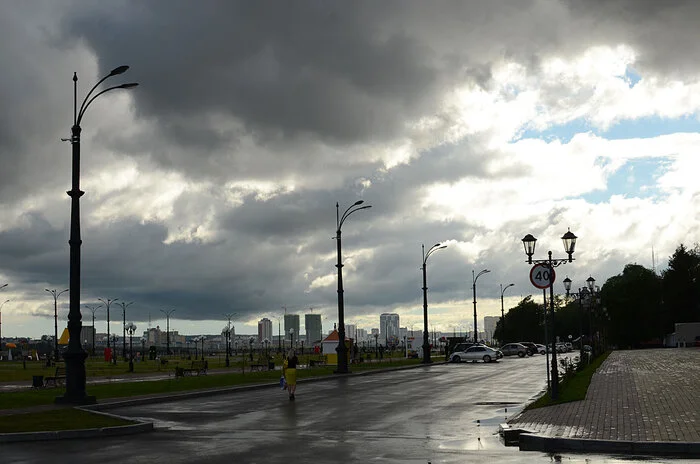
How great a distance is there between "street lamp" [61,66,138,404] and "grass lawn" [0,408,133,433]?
2885 millimetres

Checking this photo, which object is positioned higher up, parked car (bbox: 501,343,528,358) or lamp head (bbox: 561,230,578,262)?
lamp head (bbox: 561,230,578,262)

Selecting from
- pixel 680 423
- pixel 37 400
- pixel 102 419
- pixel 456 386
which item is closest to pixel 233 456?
pixel 102 419

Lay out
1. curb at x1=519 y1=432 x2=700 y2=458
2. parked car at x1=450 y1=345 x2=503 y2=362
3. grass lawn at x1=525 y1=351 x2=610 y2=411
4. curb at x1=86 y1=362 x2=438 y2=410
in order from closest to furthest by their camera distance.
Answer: curb at x1=519 y1=432 x2=700 y2=458
grass lawn at x1=525 y1=351 x2=610 y2=411
curb at x1=86 y1=362 x2=438 y2=410
parked car at x1=450 y1=345 x2=503 y2=362

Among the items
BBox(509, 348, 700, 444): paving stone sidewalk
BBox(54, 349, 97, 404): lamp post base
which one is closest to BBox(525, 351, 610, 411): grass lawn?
BBox(509, 348, 700, 444): paving stone sidewalk

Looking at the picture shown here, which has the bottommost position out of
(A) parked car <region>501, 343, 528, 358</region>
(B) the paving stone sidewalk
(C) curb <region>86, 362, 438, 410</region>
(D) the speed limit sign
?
(A) parked car <region>501, 343, 528, 358</region>

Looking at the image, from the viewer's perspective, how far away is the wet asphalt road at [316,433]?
1362cm

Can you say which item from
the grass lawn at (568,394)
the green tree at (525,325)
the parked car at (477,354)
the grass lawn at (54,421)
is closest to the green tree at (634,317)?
the green tree at (525,325)

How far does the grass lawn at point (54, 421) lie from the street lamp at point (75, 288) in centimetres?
289

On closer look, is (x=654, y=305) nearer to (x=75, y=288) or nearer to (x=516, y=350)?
(x=516, y=350)

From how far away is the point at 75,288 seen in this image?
25328 mm

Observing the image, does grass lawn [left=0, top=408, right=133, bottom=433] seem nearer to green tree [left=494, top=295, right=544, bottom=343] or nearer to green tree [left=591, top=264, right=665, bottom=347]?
green tree [left=591, top=264, right=665, bottom=347]

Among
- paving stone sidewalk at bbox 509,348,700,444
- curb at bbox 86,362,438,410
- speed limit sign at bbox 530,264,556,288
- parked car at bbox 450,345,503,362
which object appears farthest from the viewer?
parked car at bbox 450,345,503,362

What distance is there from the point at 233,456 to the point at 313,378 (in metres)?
29.0

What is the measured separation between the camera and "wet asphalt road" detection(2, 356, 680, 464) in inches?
536
